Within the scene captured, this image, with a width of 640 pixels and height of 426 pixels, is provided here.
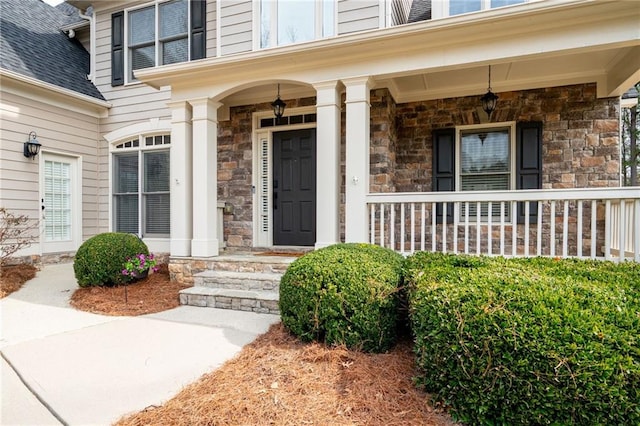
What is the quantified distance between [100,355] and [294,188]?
12.3 ft

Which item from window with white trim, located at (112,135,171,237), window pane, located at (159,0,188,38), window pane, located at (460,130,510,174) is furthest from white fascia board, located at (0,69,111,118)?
window pane, located at (460,130,510,174)

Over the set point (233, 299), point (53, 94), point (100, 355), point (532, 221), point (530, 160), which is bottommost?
point (100, 355)

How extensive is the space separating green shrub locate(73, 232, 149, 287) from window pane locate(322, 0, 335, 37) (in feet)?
13.6

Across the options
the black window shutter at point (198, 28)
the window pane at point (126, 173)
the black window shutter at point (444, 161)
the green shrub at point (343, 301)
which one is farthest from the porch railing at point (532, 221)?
the window pane at point (126, 173)

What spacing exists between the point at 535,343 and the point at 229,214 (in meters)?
5.28

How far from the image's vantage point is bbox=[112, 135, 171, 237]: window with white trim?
685 cm

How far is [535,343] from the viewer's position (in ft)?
5.77

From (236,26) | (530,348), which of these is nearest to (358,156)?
(530,348)

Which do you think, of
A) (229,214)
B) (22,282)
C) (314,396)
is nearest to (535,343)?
(314,396)

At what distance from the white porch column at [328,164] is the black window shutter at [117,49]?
16.2ft

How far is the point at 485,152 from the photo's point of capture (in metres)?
5.62

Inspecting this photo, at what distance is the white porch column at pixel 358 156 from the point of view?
14.1 ft

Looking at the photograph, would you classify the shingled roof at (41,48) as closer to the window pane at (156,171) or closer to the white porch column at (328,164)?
the window pane at (156,171)

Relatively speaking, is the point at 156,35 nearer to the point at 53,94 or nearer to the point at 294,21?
the point at 53,94
